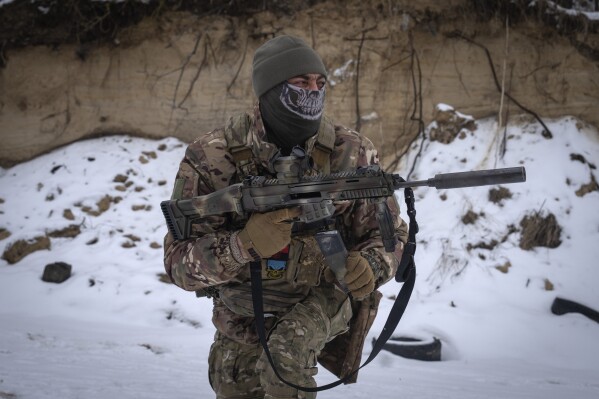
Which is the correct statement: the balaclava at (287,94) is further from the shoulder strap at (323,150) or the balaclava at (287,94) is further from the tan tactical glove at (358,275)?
the tan tactical glove at (358,275)

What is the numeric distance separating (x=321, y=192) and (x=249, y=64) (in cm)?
611

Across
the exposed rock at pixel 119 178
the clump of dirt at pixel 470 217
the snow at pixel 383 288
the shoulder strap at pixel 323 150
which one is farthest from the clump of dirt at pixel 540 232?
the exposed rock at pixel 119 178

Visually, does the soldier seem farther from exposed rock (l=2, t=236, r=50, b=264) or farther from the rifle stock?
exposed rock (l=2, t=236, r=50, b=264)

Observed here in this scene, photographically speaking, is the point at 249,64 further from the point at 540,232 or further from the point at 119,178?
the point at 540,232

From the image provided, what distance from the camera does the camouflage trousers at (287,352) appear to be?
7.62ft

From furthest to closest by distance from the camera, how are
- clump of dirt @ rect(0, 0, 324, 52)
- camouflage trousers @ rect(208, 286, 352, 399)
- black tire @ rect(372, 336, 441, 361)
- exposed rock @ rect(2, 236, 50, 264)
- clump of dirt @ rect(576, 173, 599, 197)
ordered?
1. clump of dirt @ rect(0, 0, 324, 52)
2. exposed rock @ rect(2, 236, 50, 264)
3. clump of dirt @ rect(576, 173, 599, 197)
4. black tire @ rect(372, 336, 441, 361)
5. camouflage trousers @ rect(208, 286, 352, 399)

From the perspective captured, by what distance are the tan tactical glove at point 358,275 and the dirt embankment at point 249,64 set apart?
5310 mm

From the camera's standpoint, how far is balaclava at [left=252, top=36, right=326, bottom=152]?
8.74 ft

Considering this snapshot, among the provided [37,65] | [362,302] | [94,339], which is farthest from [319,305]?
[37,65]

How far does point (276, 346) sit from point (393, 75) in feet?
19.7

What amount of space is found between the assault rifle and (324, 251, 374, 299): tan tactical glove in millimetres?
134

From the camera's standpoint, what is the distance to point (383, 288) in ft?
20.0

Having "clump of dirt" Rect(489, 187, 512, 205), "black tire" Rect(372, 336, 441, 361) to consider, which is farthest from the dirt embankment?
"black tire" Rect(372, 336, 441, 361)

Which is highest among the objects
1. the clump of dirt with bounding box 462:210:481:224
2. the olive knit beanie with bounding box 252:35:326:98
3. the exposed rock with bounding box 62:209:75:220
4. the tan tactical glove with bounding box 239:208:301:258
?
the olive knit beanie with bounding box 252:35:326:98
